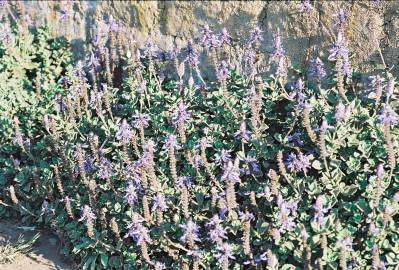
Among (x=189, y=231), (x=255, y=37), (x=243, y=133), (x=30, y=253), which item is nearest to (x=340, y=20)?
(x=255, y=37)

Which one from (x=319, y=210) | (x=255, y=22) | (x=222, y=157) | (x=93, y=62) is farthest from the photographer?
(x=93, y=62)

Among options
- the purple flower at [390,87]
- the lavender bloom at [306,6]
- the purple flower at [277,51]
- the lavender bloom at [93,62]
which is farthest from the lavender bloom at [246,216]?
the lavender bloom at [93,62]

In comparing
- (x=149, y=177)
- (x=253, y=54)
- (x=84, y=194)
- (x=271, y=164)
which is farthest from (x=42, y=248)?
(x=253, y=54)

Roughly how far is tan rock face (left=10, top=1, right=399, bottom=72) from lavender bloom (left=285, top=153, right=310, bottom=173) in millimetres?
1201

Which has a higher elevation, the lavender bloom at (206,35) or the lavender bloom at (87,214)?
the lavender bloom at (206,35)

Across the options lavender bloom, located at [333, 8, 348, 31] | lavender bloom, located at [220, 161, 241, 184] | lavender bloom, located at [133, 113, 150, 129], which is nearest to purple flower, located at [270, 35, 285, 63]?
lavender bloom, located at [333, 8, 348, 31]

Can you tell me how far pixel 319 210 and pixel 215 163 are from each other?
102 cm

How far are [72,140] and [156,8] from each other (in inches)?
67.6

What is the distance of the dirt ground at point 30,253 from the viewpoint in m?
5.88

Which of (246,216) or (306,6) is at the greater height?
(306,6)

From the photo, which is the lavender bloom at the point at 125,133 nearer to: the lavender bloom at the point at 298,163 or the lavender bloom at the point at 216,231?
the lavender bloom at the point at 216,231

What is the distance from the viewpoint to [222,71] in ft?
19.5

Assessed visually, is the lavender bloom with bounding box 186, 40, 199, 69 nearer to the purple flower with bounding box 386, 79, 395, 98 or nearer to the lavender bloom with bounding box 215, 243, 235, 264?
the purple flower with bounding box 386, 79, 395, 98

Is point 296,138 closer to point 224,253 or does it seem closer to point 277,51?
point 277,51
